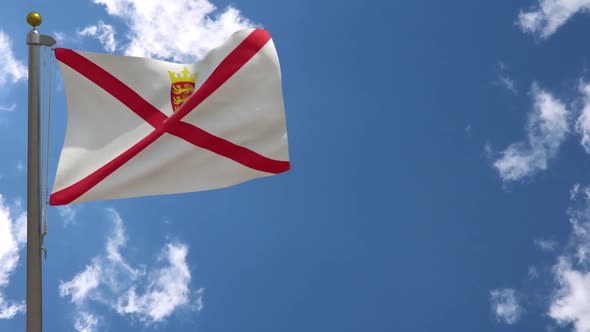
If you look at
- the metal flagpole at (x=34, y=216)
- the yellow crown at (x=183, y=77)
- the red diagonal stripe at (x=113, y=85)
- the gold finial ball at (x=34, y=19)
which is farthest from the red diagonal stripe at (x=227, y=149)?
the gold finial ball at (x=34, y=19)

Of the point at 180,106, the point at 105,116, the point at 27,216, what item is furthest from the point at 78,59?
the point at 27,216

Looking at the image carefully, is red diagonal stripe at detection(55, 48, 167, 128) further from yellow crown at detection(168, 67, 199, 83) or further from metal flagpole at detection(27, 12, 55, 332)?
metal flagpole at detection(27, 12, 55, 332)

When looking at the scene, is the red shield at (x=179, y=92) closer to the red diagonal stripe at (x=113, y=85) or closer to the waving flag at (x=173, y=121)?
the waving flag at (x=173, y=121)

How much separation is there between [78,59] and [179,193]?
198 centimetres

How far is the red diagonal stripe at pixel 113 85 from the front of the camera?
830cm

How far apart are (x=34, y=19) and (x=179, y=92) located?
1.89 m

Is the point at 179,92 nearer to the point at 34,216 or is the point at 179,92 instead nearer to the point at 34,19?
the point at 34,19

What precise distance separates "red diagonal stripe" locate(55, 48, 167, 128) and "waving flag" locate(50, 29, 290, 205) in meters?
0.01

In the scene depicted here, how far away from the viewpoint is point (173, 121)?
8.65 meters

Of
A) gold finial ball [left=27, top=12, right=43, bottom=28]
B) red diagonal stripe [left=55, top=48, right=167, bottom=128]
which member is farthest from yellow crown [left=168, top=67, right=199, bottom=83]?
gold finial ball [left=27, top=12, right=43, bottom=28]

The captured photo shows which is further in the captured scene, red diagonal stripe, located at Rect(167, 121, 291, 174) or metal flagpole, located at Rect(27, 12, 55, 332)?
red diagonal stripe, located at Rect(167, 121, 291, 174)

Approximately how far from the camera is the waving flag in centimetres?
832

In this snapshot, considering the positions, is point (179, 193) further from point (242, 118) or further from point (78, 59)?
point (78, 59)

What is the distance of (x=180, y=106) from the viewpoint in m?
8.85
